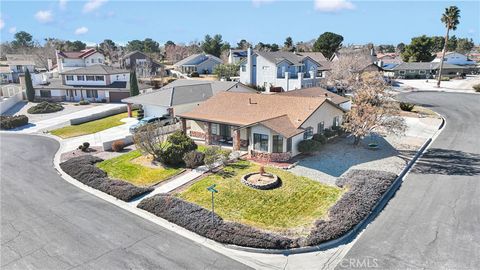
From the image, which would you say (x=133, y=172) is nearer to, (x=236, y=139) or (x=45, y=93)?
(x=236, y=139)

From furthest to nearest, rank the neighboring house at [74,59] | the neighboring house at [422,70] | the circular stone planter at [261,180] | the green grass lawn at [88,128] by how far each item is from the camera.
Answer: the neighboring house at [422,70] → the neighboring house at [74,59] → the green grass lawn at [88,128] → the circular stone planter at [261,180]

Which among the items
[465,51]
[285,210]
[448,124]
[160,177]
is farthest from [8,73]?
[465,51]

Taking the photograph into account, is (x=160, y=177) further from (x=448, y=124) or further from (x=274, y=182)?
(x=448, y=124)

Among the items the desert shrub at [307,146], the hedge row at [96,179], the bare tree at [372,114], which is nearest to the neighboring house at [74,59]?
the hedge row at [96,179]

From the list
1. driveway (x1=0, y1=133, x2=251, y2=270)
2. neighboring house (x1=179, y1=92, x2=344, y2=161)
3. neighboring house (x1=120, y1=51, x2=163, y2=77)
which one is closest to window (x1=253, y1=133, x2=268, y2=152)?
neighboring house (x1=179, y1=92, x2=344, y2=161)

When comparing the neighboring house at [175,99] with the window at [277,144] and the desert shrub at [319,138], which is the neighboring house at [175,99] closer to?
the desert shrub at [319,138]

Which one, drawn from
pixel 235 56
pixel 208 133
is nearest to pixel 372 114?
pixel 208 133
